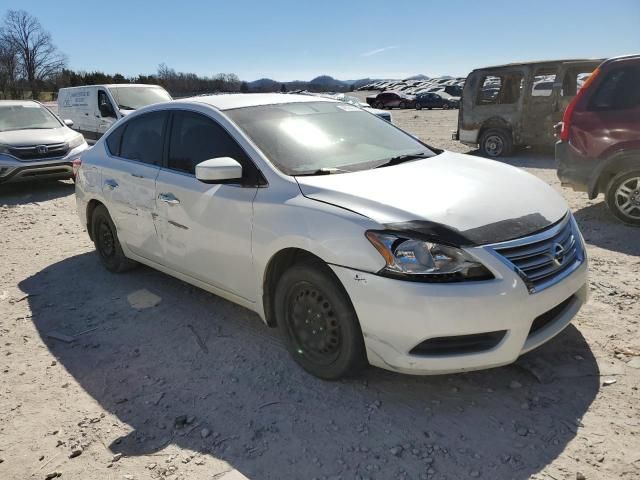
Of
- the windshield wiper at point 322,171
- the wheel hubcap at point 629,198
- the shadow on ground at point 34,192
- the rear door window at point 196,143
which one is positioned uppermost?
the rear door window at point 196,143

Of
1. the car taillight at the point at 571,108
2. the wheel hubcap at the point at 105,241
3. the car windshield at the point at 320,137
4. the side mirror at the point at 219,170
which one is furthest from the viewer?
the car taillight at the point at 571,108

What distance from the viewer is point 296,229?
2.96 metres

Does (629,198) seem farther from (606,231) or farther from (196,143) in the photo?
(196,143)

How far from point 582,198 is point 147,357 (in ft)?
21.1

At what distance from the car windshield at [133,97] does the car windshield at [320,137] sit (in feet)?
34.7

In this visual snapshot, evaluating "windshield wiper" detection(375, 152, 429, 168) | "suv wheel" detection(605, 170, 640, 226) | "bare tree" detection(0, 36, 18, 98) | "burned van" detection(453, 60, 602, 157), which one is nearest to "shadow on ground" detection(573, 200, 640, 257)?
"suv wheel" detection(605, 170, 640, 226)

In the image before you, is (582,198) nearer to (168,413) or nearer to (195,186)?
(195,186)

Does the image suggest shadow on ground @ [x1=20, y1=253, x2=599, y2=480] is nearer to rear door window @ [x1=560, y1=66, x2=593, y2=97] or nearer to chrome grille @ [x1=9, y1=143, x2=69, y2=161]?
chrome grille @ [x1=9, y1=143, x2=69, y2=161]

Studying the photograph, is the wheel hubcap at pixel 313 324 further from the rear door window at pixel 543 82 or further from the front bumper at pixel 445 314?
the rear door window at pixel 543 82

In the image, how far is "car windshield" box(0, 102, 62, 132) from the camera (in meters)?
9.85

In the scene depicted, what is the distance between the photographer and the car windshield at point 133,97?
44.3 ft

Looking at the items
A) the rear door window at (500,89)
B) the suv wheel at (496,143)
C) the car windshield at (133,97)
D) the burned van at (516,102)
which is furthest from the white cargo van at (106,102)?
the suv wheel at (496,143)

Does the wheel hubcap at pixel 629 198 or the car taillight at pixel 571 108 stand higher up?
the car taillight at pixel 571 108

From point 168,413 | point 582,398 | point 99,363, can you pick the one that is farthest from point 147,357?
point 582,398
